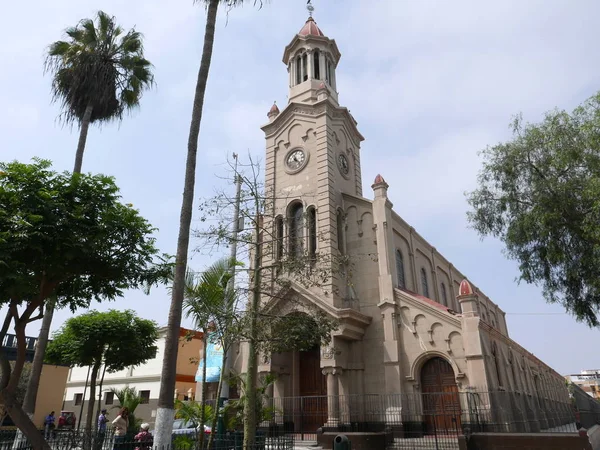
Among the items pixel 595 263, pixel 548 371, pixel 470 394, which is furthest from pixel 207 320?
pixel 548 371

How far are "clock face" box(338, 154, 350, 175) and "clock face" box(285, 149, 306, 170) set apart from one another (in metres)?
2.27

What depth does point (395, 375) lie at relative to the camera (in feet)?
65.8

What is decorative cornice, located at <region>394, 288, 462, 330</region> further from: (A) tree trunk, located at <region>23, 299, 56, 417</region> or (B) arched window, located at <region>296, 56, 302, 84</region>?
(B) arched window, located at <region>296, 56, 302, 84</region>

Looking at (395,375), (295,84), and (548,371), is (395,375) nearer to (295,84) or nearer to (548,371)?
(295,84)

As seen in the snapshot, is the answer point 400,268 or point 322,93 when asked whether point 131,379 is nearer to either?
point 400,268

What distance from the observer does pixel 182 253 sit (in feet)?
36.5

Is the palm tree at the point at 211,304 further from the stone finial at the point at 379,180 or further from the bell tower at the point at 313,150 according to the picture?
the stone finial at the point at 379,180

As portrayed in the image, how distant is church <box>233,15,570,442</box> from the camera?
19062 mm

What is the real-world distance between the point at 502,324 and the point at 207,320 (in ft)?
141

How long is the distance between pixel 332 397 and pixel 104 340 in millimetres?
10669

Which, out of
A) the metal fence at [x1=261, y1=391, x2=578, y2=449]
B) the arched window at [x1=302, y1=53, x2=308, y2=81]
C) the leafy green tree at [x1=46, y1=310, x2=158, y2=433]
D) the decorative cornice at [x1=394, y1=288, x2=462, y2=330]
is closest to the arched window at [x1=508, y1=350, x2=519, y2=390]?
the metal fence at [x1=261, y1=391, x2=578, y2=449]

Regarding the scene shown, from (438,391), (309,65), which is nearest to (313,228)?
(438,391)

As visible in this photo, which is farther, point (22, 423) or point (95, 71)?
point (95, 71)

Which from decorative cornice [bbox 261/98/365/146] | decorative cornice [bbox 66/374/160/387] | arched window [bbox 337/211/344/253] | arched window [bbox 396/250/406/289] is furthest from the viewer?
decorative cornice [bbox 66/374/160/387]
